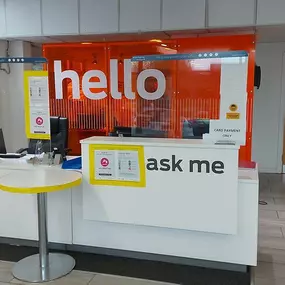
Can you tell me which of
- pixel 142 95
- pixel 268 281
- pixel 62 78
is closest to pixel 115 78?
pixel 142 95

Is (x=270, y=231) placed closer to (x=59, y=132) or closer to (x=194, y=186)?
(x=194, y=186)

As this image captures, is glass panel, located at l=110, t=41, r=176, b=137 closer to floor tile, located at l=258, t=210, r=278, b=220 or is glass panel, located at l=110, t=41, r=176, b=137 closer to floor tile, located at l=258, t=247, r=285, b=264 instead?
floor tile, located at l=258, t=210, r=278, b=220

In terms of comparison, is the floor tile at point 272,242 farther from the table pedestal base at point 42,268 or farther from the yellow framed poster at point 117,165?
the table pedestal base at point 42,268

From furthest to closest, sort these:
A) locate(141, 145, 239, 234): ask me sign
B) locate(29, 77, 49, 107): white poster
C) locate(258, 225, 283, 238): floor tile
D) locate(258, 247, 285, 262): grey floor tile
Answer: locate(258, 225, 283, 238): floor tile, locate(29, 77, 49, 107): white poster, locate(258, 247, 285, 262): grey floor tile, locate(141, 145, 239, 234): ask me sign

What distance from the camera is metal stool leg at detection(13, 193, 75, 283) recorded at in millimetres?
2990

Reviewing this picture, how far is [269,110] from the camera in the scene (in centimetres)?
695

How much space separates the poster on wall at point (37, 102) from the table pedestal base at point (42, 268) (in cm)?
116

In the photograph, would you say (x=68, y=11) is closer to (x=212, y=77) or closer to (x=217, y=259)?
(x=212, y=77)

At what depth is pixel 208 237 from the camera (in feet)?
9.96

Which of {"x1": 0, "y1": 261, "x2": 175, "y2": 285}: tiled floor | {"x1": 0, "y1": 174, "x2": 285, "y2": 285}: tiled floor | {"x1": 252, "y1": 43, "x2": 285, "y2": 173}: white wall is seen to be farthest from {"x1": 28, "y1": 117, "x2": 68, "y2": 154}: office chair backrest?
{"x1": 252, "y1": 43, "x2": 285, "y2": 173}: white wall

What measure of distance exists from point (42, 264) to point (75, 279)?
0.33m

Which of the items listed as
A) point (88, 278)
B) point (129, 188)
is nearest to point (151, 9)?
point (129, 188)

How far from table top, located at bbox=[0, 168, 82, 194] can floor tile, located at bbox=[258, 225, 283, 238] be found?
216cm

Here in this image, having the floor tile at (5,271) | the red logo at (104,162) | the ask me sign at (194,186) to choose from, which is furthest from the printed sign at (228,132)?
the floor tile at (5,271)
